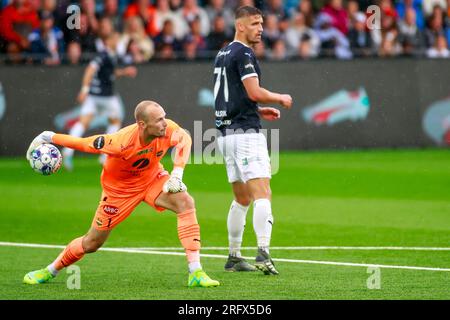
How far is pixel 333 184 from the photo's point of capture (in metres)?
19.7

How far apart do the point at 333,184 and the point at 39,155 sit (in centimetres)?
1016

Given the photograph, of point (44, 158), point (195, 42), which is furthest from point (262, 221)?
point (195, 42)

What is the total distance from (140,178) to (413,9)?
17746 mm

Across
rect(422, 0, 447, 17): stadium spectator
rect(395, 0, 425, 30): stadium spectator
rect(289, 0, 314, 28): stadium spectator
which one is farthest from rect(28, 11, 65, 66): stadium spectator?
rect(422, 0, 447, 17): stadium spectator

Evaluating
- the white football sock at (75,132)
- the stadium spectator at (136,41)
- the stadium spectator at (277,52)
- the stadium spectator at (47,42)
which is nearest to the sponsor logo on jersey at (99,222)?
the white football sock at (75,132)

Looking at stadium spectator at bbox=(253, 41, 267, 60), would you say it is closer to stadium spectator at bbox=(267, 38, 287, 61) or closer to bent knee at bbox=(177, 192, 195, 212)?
stadium spectator at bbox=(267, 38, 287, 61)

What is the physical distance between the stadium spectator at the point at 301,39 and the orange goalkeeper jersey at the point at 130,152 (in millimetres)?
14703

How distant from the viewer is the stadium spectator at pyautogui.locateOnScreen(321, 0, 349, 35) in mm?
25625

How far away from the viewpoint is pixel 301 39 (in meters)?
25.2

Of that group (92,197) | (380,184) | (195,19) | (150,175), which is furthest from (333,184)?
(150,175)

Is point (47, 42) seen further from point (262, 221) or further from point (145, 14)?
point (262, 221)

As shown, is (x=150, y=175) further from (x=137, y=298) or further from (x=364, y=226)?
(x=364, y=226)

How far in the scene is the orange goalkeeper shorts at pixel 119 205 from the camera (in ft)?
34.1

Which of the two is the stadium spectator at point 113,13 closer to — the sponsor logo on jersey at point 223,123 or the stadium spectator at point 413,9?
the stadium spectator at point 413,9
